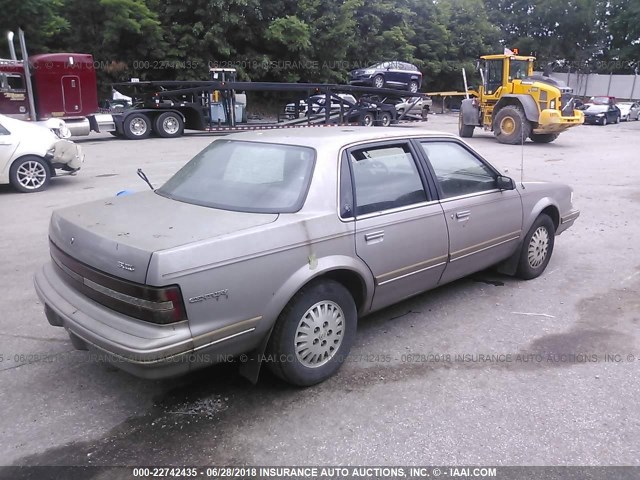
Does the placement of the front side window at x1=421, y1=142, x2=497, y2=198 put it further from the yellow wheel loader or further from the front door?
the yellow wheel loader

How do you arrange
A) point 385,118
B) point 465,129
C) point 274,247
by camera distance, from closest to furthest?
point 274,247
point 465,129
point 385,118

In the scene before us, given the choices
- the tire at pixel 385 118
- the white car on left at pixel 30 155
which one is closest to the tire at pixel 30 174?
the white car on left at pixel 30 155

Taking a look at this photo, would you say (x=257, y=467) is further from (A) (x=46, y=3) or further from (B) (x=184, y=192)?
(A) (x=46, y=3)

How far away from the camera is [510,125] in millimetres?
18422

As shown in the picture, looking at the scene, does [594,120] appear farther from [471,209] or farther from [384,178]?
[384,178]

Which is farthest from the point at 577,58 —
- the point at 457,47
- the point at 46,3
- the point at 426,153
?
the point at 426,153

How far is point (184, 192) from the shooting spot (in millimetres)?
3736

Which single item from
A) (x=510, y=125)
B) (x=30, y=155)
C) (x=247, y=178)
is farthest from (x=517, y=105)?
(x=247, y=178)

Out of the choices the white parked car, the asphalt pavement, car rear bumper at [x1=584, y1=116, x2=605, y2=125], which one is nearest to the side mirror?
the asphalt pavement

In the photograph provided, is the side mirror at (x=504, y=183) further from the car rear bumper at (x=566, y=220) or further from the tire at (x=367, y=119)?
the tire at (x=367, y=119)

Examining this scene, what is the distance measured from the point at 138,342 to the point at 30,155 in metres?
8.02

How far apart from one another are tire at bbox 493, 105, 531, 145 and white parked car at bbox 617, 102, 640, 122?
20.4m

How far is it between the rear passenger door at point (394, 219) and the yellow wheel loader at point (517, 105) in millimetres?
14404

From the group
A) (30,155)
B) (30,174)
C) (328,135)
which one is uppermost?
(328,135)
